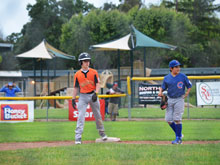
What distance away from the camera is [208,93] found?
13711 millimetres

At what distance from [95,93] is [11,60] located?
43.3 metres

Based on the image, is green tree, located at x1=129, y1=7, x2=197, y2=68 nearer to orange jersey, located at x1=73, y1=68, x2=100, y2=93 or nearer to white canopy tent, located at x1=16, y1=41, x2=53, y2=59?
white canopy tent, located at x1=16, y1=41, x2=53, y2=59

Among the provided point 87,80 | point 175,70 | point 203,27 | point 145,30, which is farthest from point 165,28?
point 87,80

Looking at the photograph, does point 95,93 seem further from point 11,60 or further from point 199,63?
point 11,60

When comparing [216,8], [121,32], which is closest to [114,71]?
[121,32]

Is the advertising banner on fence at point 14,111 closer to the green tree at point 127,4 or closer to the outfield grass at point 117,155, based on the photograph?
the outfield grass at point 117,155

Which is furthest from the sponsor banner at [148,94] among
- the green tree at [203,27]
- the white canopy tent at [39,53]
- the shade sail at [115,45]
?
the green tree at [203,27]

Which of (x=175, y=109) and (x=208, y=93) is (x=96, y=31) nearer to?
(x=208, y=93)

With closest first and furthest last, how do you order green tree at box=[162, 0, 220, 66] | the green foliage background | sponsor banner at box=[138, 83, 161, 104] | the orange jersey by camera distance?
the orange jersey < sponsor banner at box=[138, 83, 161, 104] < the green foliage background < green tree at box=[162, 0, 220, 66]

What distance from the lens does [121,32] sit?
4156cm

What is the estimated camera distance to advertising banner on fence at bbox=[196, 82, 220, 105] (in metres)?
13.5

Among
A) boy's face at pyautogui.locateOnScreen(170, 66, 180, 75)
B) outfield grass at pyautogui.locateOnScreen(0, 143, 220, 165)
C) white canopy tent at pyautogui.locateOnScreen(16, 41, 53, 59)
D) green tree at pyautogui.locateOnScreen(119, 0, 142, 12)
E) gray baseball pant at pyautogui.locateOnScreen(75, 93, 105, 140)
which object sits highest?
green tree at pyautogui.locateOnScreen(119, 0, 142, 12)

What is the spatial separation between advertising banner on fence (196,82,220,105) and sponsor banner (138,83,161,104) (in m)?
1.55

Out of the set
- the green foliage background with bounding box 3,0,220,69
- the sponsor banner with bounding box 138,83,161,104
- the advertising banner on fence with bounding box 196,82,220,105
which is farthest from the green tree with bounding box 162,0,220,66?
the advertising banner on fence with bounding box 196,82,220,105
